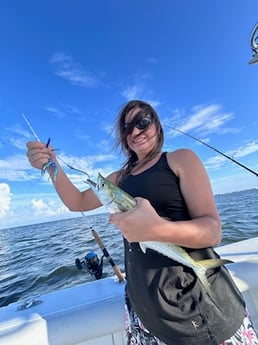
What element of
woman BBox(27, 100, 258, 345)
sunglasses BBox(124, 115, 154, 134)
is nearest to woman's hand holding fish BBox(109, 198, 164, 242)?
woman BBox(27, 100, 258, 345)

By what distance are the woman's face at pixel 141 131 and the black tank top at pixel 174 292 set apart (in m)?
0.24

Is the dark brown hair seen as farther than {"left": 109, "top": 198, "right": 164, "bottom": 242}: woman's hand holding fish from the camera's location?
Yes

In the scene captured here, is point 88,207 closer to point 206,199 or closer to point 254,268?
point 206,199

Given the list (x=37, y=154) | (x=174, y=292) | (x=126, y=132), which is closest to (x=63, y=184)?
(x=37, y=154)

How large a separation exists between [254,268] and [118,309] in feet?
3.30

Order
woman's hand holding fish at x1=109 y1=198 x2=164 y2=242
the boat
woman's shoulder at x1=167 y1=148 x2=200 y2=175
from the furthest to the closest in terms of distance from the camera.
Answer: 1. the boat
2. woman's shoulder at x1=167 y1=148 x2=200 y2=175
3. woman's hand holding fish at x1=109 y1=198 x2=164 y2=242

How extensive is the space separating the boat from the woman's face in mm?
939

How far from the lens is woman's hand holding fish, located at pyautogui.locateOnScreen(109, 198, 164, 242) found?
0.69m

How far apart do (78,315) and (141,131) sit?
3.55 ft

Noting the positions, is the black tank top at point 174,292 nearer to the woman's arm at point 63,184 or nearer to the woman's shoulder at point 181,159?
the woman's shoulder at point 181,159

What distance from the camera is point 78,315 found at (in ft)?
4.34

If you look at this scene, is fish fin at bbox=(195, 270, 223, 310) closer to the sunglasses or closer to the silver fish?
the silver fish

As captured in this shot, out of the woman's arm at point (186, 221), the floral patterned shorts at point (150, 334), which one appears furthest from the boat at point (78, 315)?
the woman's arm at point (186, 221)

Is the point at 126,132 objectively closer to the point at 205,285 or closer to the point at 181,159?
the point at 181,159
